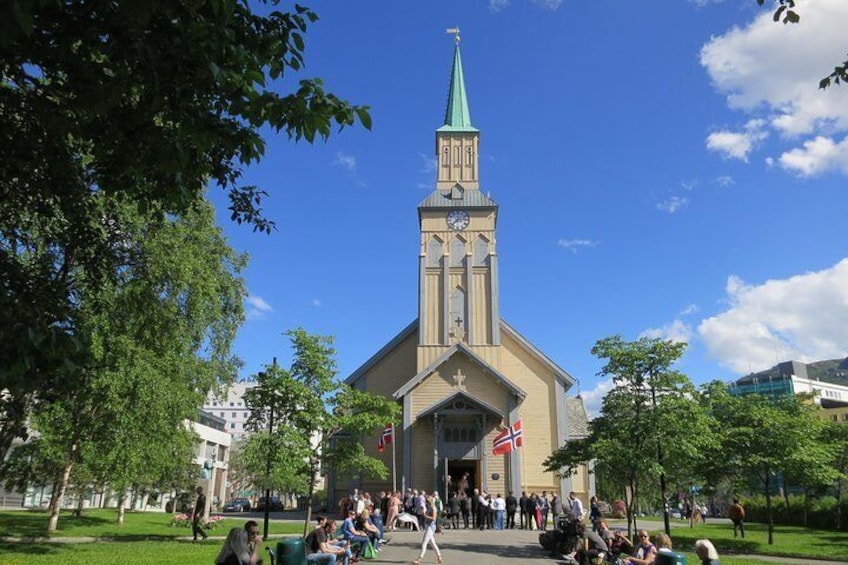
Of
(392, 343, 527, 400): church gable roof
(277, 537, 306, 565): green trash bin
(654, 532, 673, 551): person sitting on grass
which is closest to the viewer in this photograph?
(277, 537, 306, 565): green trash bin

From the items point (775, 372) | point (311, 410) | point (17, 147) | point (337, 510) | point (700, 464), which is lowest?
point (337, 510)

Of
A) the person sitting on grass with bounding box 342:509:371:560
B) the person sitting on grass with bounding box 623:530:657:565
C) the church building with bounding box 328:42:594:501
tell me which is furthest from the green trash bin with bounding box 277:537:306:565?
the church building with bounding box 328:42:594:501

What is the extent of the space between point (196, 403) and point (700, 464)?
64.7 ft

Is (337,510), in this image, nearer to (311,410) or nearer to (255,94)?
(311,410)

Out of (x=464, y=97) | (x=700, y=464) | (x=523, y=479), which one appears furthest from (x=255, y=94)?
(x=464, y=97)

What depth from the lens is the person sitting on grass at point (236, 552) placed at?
33.7 ft

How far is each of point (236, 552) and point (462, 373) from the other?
25.2 m

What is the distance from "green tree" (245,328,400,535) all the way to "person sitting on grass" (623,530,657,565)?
36.5ft

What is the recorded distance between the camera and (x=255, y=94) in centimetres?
561

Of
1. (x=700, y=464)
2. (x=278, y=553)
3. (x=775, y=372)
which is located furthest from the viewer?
(x=775, y=372)

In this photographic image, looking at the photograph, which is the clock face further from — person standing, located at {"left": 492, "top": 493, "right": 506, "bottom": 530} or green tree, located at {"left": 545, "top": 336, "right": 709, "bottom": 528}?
green tree, located at {"left": 545, "top": 336, "right": 709, "bottom": 528}

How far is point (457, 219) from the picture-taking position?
4016cm

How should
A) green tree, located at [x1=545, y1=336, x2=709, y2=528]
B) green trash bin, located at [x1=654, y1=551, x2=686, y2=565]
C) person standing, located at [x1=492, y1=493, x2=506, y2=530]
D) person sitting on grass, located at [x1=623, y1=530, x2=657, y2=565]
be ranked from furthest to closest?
person standing, located at [x1=492, y1=493, x2=506, y2=530]
green tree, located at [x1=545, y1=336, x2=709, y2=528]
person sitting on grass, located at [x1=623, y1=530, x2=657, y2=565]
green trash bin, located at [x1=654, y1=551, x2=686, y2=565]

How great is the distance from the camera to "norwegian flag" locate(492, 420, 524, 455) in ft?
99.4
